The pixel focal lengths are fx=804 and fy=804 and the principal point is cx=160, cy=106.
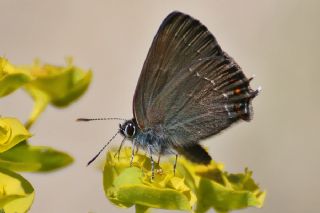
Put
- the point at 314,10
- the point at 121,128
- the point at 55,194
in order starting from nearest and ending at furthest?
1. the point at 121,128
2. the point at 55,194
3. the point at 314,10

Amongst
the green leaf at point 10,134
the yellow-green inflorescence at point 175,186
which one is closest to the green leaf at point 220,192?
the yellow-green inflorescence at point 175,186

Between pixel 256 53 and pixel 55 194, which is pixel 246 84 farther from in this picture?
pixel 256 53

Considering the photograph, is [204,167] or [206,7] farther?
[206,7]

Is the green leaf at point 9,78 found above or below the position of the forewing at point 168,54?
below

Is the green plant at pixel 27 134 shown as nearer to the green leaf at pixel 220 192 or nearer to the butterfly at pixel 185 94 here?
the butterfly at pixel 185 94

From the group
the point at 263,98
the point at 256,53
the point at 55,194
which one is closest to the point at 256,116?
the point at 263,98

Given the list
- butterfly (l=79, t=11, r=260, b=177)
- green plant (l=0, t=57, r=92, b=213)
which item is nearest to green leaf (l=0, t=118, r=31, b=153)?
green plant (l=0, t=57, r=92, b=213)
